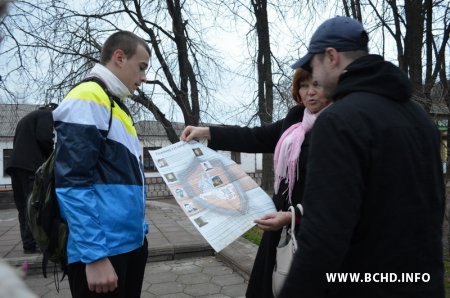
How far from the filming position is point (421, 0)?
4.08 m

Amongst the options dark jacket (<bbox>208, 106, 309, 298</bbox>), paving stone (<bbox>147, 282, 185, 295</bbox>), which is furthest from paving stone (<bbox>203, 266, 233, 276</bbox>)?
dark jacket (<bbox>208, 106, 309, 298</bbox>)

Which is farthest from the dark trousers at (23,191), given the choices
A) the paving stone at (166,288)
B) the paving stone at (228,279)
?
the paving stone at (228,279)

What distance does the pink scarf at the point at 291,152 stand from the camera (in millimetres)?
1735

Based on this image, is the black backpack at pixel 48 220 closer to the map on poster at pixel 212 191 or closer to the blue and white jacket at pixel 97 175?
the blue and white jacket at pixel 97 175

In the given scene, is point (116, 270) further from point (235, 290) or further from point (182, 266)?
point (182, 266)

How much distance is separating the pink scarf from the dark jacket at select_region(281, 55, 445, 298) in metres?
0.50

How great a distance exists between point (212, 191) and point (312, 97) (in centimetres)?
67

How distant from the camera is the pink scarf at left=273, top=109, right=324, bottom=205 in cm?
174

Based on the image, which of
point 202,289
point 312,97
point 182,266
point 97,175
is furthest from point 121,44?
point 182,266

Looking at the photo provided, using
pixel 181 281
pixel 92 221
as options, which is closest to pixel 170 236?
pixel 181 281

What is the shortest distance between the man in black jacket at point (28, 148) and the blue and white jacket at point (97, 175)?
2768 millimetres

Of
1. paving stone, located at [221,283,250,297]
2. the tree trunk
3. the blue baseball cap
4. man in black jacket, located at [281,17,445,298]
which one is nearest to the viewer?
man in black jacket, located at [281,17,445,298]

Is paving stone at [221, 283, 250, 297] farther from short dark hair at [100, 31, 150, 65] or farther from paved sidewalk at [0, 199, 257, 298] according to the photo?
short dark hair at [100, 31, 150, 65]

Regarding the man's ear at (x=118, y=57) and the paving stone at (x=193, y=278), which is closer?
the man's ear at (x=118, y=57)
